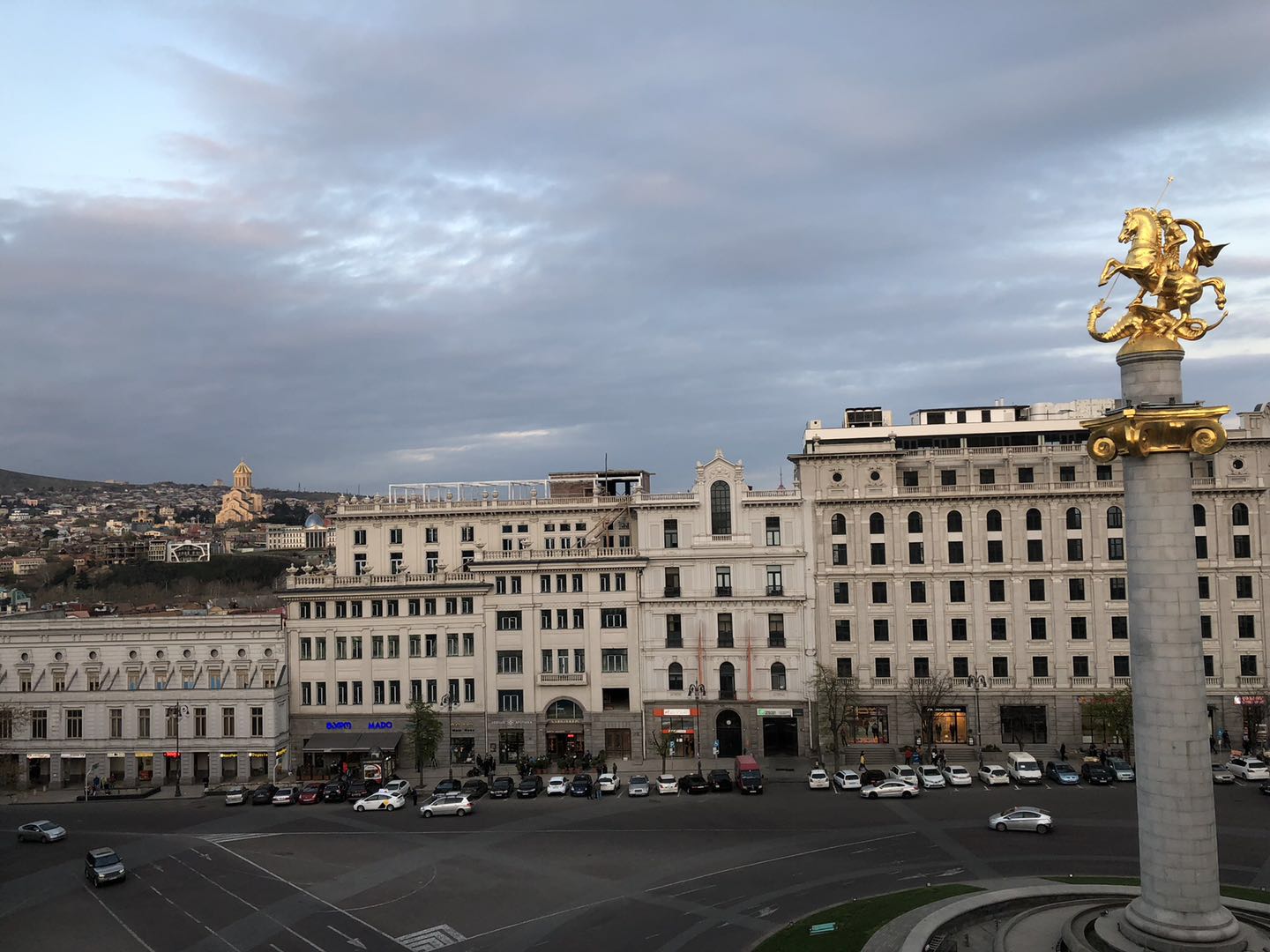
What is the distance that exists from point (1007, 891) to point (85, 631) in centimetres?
6821

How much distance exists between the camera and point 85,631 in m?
73.7

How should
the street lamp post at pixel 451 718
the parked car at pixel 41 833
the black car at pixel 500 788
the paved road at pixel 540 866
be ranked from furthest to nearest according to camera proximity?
the street lamp post at pixel 451 718, the black car at pixel 500 788, the parked car at pixel 41 833, the paved road at pixel 540 866

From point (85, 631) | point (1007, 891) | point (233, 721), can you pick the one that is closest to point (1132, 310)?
point (1007, 891)

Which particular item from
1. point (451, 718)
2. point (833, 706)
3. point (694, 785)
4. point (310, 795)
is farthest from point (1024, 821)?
point (310, 795)

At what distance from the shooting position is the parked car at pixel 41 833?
5381 centimetres

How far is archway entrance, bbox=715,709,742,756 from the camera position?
73.1m

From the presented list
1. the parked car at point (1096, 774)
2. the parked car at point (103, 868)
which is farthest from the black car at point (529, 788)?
the parked car at point (1096, 774)

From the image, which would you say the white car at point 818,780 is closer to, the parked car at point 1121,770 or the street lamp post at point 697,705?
the street lamp post at point 697,705

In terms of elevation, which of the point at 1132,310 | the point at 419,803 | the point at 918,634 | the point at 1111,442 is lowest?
the point at 419,803

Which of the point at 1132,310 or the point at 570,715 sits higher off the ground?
the point at 1132,310

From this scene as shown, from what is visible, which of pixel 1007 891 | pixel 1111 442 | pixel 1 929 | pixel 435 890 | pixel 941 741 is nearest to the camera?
pixel 1111 442

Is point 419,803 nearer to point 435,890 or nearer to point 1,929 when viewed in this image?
point 435,890

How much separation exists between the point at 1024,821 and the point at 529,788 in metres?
30.1

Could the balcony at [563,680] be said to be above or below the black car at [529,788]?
above
